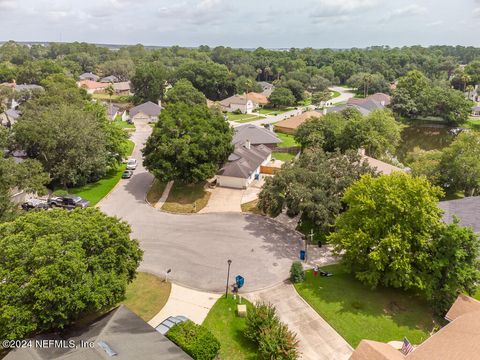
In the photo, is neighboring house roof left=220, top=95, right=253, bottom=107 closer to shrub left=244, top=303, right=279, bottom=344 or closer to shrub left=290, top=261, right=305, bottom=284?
shrub left=290, top=261, right=305, bottom=284

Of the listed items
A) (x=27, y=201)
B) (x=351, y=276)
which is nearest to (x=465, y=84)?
(x=351, y=276)

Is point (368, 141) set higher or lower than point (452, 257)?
higher

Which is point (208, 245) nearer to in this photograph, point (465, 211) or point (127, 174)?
point (127, 174)

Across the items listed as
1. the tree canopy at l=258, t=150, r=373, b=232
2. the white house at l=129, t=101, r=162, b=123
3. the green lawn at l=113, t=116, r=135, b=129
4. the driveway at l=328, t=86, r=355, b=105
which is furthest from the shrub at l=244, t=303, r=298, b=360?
the driveway at l=328, t=86, r=355, b=105

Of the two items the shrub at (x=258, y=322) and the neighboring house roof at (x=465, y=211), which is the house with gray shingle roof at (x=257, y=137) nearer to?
the neighboring house roof at (x=465, y=211)

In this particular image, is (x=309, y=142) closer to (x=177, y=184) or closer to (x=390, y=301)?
(x=177, y=184)

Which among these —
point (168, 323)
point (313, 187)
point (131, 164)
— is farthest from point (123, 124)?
point (168, 323)
